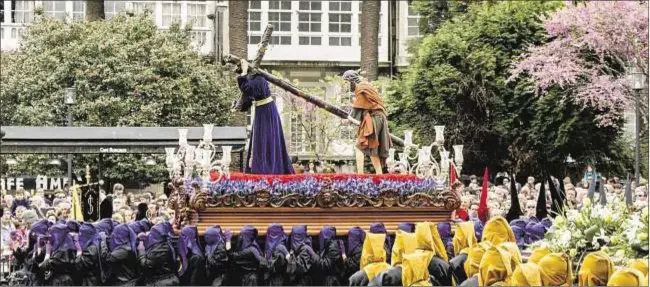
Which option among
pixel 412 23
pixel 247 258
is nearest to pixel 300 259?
pixel 247 258

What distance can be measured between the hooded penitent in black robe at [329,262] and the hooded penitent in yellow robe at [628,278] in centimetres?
786

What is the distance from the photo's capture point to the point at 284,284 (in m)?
18.1

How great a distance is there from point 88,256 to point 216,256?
172cm

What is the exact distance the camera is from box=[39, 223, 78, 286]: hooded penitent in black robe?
17.8 meters

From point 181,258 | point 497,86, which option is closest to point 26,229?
point 181,258

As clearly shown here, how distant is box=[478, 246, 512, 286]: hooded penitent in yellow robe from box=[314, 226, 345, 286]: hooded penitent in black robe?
7.06m

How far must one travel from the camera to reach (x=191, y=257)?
18.0 metres

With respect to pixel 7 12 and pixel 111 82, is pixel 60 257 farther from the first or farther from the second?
pixel 7 12

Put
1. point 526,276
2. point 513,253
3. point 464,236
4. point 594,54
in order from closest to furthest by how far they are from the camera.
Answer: point 526,276 → point 513,253 → point 464,236 → point 594,54

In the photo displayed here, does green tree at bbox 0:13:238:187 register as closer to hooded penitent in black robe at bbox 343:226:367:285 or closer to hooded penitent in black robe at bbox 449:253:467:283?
hooded penitent in black robe at bbox 343:226:367:285

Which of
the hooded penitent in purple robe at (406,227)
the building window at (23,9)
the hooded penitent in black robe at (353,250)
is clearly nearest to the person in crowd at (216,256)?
the hooded penitent in black robe at (353,250)

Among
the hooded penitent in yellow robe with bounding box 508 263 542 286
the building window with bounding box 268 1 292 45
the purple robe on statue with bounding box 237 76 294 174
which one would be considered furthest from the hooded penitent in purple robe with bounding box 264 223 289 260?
the building window with bounding box 268 1 292 45

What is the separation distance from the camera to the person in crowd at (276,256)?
17.9 metres

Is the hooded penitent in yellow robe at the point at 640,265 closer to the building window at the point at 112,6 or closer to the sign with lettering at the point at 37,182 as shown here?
the sign with lettering at the point at 37,182
